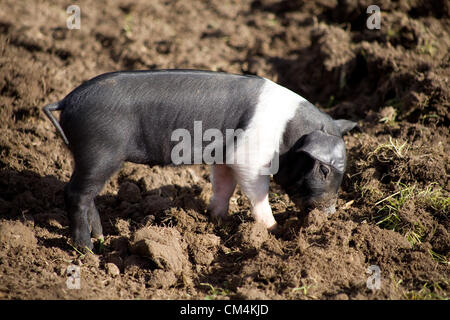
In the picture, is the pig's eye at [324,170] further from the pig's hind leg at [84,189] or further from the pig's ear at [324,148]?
the pig's hind leg at [84,189]

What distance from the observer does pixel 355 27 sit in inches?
362

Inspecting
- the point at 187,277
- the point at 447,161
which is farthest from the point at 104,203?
the point at 447,161

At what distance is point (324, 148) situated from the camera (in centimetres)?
476

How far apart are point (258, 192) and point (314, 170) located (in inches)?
25.6

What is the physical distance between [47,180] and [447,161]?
4974 mm

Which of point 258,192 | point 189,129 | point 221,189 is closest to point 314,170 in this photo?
point 258,192

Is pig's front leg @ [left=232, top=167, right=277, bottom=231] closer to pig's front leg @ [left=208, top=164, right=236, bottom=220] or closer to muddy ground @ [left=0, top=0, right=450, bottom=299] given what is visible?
muddy ground @ [left=0, top=0, right=450, bottom=299]

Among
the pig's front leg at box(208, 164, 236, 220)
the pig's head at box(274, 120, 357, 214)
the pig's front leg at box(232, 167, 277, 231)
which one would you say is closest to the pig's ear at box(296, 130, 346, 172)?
the pig's head at box(274, 120, 357, 214)

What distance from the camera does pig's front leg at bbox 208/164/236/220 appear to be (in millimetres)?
5617

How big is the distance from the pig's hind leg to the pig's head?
1.82 meters

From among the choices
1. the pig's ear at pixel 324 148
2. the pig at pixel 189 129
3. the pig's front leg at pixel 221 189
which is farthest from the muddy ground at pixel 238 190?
the pig's ear at pixel 324 148
